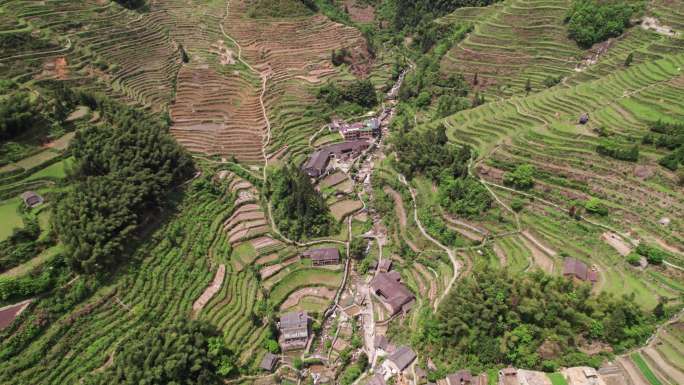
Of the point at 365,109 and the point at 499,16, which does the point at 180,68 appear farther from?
the point at 499,16

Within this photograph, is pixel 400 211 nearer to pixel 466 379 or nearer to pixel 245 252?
pixel 245 252

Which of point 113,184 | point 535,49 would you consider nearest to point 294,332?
point 113,184

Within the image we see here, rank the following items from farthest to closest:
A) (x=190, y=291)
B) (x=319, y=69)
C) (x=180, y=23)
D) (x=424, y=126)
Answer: (x=180, y=23), (x=319, y=69), (x=424, y=126), (x=190, y=291)

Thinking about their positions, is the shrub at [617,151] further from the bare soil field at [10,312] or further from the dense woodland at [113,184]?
the bare soil field at [10,312]

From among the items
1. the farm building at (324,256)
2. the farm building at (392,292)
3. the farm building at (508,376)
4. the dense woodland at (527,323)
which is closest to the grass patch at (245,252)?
the farm building at (324,256)

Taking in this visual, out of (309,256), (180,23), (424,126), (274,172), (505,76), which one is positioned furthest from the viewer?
(180,23)

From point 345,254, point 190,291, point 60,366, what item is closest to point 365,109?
point 345,254

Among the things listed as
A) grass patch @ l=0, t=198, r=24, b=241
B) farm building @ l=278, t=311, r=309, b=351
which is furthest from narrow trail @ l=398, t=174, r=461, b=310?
grass patch @ l=0, t=198, r=24, b=241
